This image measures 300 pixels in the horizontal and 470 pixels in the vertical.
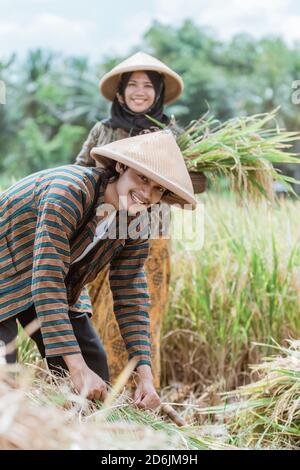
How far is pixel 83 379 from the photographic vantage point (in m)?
2.10

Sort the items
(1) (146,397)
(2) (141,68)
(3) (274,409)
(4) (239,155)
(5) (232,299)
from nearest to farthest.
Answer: (1) (146,397), (3) (274,409), (4) (239,155), (2) (141,68), (5) (232,299)

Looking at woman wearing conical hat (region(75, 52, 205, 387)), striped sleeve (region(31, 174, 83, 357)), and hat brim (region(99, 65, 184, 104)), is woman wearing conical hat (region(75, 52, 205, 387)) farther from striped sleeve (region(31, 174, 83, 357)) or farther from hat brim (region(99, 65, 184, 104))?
striped sleeve (region(31, 174, 83, 357))

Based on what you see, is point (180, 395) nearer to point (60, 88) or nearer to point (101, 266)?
point (101, 266)

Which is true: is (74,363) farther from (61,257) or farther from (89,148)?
(89,148)

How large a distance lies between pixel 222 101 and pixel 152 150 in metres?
21.8

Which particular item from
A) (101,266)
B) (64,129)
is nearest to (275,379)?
(101,266)

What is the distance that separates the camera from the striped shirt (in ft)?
6.95

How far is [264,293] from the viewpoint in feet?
12.4

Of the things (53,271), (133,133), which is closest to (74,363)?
(53,271)

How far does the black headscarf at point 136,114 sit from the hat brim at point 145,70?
0.13 ft

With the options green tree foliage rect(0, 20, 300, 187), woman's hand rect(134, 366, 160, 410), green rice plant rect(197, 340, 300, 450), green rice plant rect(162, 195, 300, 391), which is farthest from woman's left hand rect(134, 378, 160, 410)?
green tree foliage rect(0, 20, 300, 187)

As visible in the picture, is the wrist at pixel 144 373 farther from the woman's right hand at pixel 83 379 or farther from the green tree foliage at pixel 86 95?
the green tree foliage at pixel 86 95

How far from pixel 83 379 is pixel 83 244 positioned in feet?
1.45

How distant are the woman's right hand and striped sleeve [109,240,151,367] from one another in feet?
1.28
